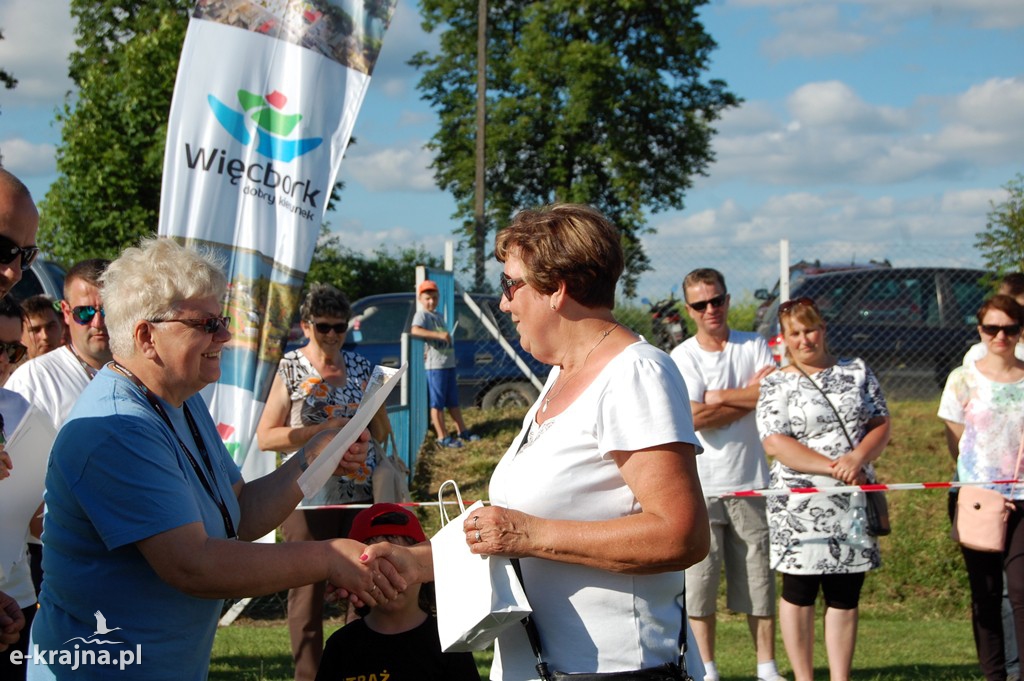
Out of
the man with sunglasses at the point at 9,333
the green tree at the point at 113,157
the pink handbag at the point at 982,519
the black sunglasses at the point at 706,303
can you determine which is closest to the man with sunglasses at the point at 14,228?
the man with sunglasses at the point at 9,333

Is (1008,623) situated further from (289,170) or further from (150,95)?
(150,95)

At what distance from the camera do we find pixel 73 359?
4496 mm

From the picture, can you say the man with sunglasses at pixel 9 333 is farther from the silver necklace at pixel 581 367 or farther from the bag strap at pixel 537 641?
the bag strap at pixel 537 641

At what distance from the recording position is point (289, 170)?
18.7 feet

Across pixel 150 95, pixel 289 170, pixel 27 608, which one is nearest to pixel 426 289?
pixel 289 170

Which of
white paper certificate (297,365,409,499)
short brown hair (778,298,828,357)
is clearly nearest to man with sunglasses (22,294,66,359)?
white paper certificate (297,365,409,499)

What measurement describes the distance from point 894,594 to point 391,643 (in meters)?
6.36

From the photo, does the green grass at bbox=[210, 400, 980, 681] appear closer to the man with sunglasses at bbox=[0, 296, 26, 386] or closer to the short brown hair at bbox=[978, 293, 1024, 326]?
the short brown hair at bbox=[978, 293, 1024, 326]

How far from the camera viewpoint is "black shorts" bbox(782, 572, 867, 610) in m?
5.44

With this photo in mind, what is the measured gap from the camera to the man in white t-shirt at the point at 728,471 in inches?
231

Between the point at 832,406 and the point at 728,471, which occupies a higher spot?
the point at 832,406

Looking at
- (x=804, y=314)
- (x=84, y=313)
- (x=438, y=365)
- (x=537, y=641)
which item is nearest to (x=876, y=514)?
(x=804, y=314)

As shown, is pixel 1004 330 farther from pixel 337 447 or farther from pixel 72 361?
pixel 72 361

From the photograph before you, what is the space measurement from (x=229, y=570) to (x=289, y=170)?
11.7 feet
